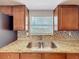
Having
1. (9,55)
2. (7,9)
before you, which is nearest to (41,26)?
(7,9)

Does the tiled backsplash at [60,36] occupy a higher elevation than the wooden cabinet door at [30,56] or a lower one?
higher

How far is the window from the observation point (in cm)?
426

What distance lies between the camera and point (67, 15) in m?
3.76

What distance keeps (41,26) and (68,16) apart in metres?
0.94

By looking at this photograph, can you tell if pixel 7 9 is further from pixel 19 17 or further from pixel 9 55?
pixel 9 55

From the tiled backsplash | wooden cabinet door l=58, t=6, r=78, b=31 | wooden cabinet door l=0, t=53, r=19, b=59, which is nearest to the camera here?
wooden cabinet door l=0, t=53, r=19, b=59

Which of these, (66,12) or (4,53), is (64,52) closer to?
(4,53)

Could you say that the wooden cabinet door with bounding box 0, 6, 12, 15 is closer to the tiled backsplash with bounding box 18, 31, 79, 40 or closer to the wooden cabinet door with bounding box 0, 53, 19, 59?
the tiled backsplash with bounding box 18, 31, 79, 40

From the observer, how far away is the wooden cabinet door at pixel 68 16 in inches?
147

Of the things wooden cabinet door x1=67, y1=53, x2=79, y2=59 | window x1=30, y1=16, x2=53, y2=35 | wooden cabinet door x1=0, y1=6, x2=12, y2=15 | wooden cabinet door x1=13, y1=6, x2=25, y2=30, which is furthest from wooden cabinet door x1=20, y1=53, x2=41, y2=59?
window x1=30, y1=16, x2=53, y2=35

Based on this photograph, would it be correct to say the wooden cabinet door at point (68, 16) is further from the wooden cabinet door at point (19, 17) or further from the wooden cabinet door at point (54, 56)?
the wooden cabinet door at point (54, 56)

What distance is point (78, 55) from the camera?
2.46m

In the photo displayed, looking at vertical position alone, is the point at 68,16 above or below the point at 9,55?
above

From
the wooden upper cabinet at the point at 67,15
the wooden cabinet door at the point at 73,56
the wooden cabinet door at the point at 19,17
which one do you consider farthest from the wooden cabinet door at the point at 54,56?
the wooden cabinet door at the point at 19,17
